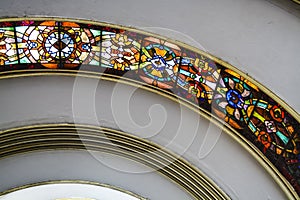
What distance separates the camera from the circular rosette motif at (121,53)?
957cm

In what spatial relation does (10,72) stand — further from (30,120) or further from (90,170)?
(90,170)

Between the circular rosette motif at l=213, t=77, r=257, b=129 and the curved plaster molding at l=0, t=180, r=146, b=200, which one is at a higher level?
the circular rosette motif at l=213, t=77, r=257, b=129

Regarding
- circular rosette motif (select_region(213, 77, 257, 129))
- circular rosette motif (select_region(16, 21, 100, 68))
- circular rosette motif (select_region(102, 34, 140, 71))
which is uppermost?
circular rosette motif (select_region(102, 34, 140, 71))

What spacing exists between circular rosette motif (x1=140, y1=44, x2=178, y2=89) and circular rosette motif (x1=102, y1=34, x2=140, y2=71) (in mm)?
164

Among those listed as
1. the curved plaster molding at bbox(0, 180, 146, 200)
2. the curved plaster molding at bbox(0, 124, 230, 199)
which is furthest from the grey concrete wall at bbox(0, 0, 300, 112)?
the curved plaster molding at bbox(0, 180, 146, 200)

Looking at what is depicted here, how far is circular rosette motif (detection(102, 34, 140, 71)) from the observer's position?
9570 millimetres

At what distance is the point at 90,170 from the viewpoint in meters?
11.4

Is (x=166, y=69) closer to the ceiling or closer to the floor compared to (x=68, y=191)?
closer to the ceiling

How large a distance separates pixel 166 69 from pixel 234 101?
1.36m

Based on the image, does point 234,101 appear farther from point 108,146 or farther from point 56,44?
point 56,44

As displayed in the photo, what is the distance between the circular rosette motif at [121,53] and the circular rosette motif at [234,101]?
161 centimetres

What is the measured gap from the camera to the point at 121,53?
32.4 feet

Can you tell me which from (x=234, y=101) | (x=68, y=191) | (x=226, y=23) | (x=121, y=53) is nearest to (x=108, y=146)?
(x=68, y=191)

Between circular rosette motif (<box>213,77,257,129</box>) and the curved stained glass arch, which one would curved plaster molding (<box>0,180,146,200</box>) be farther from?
circular rosette motif (<box>213,77,257,129</box>)
